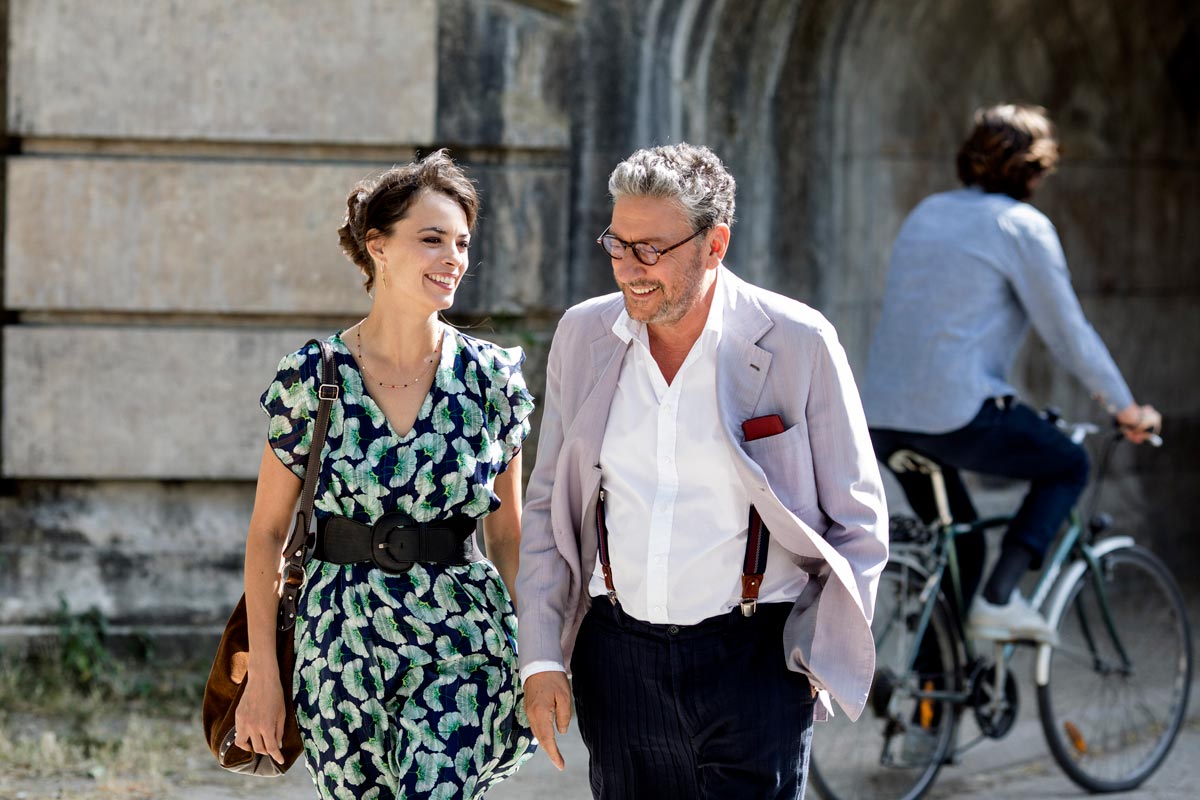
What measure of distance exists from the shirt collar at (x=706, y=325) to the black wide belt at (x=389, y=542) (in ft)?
1.76

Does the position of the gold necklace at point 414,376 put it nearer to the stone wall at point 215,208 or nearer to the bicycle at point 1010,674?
the bicycle at point 1010,674

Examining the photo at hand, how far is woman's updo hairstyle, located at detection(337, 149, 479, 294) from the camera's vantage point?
323cm

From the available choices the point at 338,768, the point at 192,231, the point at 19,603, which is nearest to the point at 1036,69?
the point at 192,231

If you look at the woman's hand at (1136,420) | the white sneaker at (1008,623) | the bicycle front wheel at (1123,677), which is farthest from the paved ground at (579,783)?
the woman's hand at (1136,420)

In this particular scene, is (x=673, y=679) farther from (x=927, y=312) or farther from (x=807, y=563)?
(x=927, y=312)

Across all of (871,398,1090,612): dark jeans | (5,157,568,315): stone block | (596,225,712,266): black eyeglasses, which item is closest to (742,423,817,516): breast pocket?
(596,225,712,266): black eyeglasses

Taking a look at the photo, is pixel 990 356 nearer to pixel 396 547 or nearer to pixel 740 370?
pixel 740 370

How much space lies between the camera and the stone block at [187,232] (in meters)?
6.00

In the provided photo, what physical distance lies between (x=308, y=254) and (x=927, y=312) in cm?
243

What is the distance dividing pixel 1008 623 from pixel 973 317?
3.13 ft

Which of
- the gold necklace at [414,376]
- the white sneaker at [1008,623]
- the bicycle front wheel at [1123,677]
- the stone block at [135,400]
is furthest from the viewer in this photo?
the stone block at [135,400]

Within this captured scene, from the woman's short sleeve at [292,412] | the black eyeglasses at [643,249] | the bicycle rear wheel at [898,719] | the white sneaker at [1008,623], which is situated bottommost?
the bicycle rear wheel at [898,719]

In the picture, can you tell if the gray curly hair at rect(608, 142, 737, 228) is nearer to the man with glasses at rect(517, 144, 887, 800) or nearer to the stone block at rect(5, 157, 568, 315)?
the man with glasses at rect(517, 144, 887, 800)

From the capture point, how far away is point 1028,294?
15.9 ft
